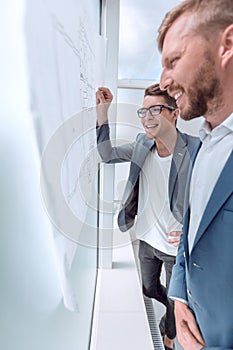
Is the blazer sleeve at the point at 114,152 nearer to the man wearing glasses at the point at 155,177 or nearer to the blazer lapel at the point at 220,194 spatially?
the man wearing glasses at the point at 155,177

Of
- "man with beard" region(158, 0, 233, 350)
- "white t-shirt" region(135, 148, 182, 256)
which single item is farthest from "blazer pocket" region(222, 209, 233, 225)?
"white t-shirt" region(135, 148, 182, 256)

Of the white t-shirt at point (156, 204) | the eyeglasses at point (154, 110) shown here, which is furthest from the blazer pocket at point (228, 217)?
the eyeglasses at point (154, 110)

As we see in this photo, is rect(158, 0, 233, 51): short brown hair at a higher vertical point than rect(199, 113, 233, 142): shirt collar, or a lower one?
higher

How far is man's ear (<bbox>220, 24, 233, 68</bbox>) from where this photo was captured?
0.70m

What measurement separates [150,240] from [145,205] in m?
0.19

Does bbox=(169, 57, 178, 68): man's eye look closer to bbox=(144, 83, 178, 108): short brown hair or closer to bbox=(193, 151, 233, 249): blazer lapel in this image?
bbox=(193, 151, 233, 249): blazer lapel

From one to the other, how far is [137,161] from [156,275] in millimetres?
701

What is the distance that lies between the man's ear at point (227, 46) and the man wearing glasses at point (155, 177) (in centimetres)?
58

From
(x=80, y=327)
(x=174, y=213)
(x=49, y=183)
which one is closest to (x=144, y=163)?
(x=174, y=213)

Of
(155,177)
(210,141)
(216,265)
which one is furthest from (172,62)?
(155,177)

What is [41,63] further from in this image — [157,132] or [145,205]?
[145,205]

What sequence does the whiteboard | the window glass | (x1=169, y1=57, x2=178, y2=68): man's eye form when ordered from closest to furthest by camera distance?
the whiteboard < (x1=169, y1=57, x2=178, y2=68): man's eye < the window glass

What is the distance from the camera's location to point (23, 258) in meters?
0.44

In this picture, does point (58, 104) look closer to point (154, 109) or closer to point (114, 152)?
point (154, 109)
